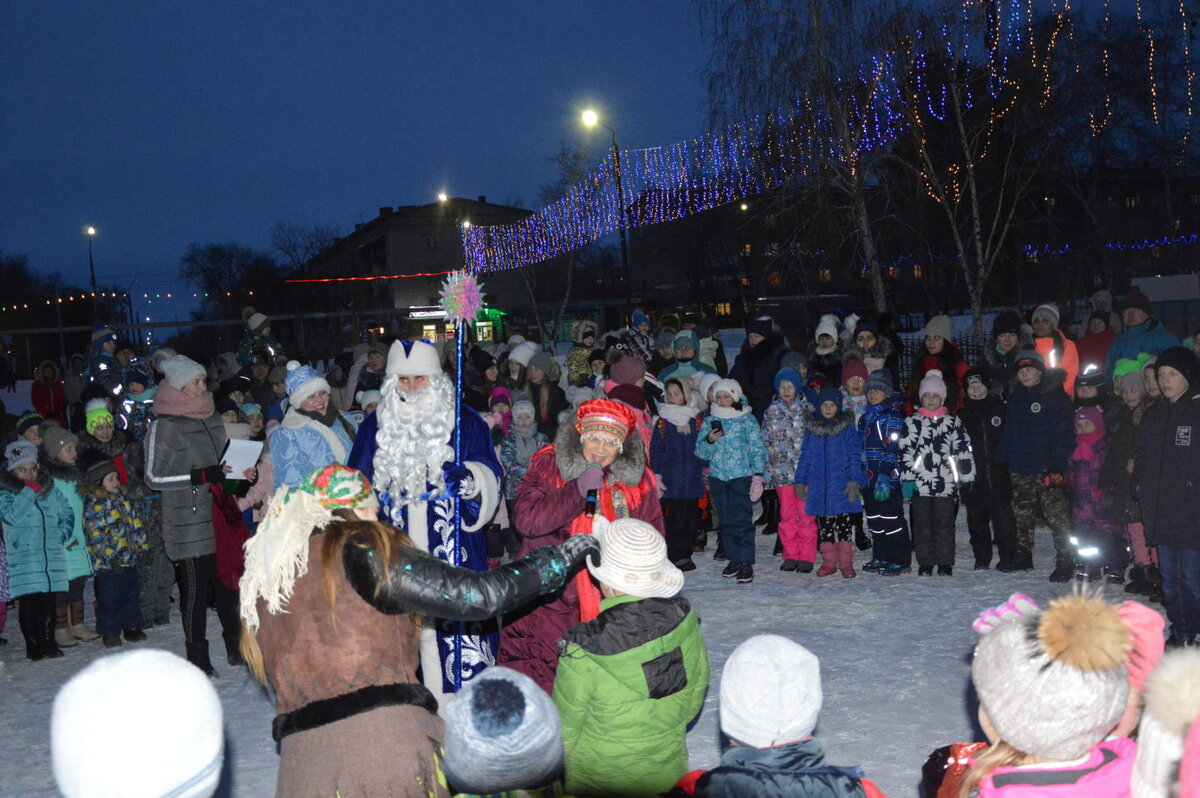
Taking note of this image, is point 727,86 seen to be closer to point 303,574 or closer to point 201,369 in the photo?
point 201,369

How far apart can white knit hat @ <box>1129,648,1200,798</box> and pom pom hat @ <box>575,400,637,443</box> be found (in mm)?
2968

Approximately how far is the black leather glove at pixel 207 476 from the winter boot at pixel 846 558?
5.06 metres

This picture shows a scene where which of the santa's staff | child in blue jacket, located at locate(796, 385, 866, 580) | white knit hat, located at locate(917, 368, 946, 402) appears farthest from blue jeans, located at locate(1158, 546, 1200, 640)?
the santa's staff

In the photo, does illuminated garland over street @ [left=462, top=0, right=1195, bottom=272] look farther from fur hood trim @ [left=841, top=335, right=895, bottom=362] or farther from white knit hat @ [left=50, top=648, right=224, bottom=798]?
white knit hat @ [left=50, top=648, right=224, bottom=798]

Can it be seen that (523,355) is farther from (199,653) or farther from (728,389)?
(199,653)

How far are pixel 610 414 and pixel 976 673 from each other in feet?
8.57

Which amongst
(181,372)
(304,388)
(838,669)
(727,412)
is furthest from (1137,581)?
(181,372)

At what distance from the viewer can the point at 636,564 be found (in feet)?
11.7

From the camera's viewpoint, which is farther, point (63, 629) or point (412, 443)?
point (63, 629)

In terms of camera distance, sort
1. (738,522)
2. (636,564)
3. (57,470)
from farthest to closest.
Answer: (738,522)
(57,470)
(636,564)

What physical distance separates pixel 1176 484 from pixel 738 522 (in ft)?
12.0

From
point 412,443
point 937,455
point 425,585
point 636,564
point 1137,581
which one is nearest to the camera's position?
point 425,585

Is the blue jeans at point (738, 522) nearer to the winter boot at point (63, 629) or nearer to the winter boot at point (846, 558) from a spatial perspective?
the winter boot at point (846, 558)

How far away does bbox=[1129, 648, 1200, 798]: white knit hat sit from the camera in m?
2.04
